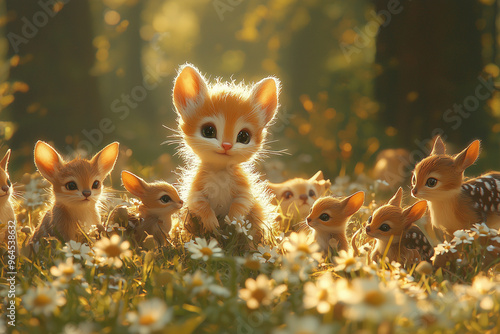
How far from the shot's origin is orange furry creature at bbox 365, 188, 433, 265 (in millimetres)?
2695

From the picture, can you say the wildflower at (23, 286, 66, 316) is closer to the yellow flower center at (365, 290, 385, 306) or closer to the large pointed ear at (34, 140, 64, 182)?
the yellow flower center at (365, 290, 385, 306)

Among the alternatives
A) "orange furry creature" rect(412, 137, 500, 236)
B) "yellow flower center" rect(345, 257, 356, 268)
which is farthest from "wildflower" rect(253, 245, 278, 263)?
"orange furry creature" rect(412, 137, 500, 236)

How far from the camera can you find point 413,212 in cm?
270

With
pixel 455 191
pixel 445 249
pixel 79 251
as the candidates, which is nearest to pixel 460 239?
pixel 445 249

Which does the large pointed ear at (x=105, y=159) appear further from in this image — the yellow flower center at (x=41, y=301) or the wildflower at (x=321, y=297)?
the wildflower at (x=321, y=297)

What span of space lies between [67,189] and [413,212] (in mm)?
2183

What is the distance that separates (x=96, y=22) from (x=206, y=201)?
478cm

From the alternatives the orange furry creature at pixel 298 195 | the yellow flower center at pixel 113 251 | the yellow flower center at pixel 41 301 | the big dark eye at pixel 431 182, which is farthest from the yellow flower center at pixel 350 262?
the orange furry creature at pixel 298 195

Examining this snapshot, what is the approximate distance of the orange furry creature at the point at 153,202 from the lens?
3051 mm

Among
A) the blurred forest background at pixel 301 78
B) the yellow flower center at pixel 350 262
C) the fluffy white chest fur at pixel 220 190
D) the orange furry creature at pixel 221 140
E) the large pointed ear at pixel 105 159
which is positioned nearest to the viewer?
the yellow flower center at pixel 350 262

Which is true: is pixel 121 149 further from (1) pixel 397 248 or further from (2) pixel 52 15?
(1) pixel 397 248

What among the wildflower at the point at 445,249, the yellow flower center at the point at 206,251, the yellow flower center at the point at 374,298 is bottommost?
the yellow flower center at the point at 374,298

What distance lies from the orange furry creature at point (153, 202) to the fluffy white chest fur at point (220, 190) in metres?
0.30

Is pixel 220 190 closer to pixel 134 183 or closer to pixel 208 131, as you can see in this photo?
pixel 208 131
